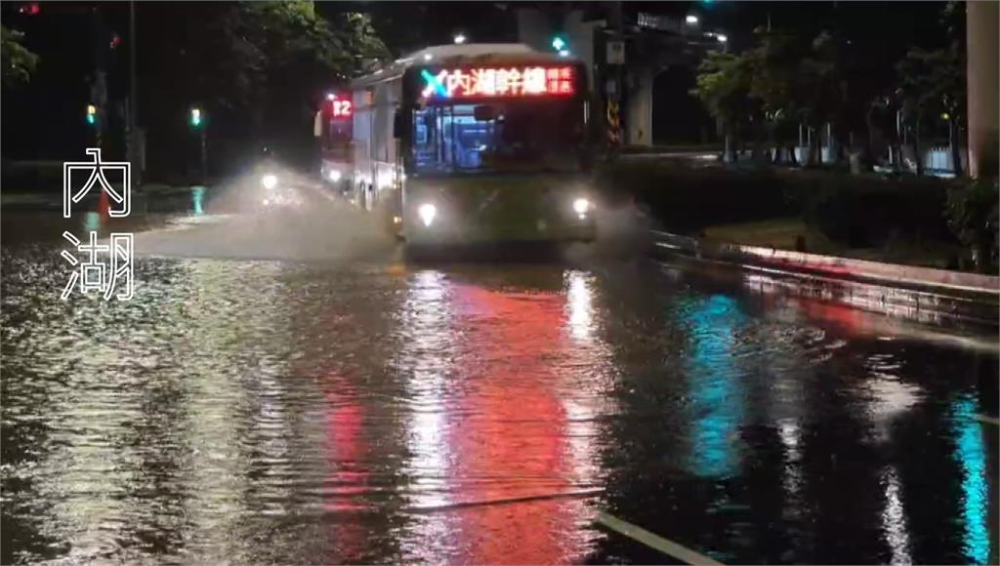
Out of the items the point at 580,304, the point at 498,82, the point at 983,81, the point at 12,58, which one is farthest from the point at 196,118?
the point at 580,304

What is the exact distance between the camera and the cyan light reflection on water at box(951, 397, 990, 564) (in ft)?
26.8

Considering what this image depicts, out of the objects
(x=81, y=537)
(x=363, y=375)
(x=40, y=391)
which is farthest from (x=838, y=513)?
(x=40, y=391)

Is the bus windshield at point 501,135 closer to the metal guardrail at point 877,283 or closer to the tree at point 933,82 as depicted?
the metal guardrail at point 877,283

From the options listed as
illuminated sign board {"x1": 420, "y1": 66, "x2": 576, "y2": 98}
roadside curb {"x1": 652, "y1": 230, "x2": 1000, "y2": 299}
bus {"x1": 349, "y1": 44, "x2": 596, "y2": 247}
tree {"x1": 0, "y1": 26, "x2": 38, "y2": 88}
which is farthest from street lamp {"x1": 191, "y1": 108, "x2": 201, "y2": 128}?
illuminated sign board {"x1": 420, "y1": 66, "x2": 576, "y2": 98}

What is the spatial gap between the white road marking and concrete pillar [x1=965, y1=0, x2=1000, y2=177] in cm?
1656

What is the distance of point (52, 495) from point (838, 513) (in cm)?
444

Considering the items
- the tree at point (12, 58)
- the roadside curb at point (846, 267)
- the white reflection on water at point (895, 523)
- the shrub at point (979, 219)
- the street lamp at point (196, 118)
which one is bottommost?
the white reflection on water at point (895, 523)

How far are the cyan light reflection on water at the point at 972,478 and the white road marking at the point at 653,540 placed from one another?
1333 mm

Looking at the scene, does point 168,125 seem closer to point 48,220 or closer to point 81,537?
point 48,220

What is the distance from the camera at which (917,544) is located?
816 cm

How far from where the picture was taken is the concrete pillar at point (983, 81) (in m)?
24.0

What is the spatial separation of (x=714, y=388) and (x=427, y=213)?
1362 centimetres

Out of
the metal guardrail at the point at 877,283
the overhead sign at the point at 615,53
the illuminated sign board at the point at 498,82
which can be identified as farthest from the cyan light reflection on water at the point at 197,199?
the metal guardrail at the point at 877,283

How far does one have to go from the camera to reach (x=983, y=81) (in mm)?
24469
